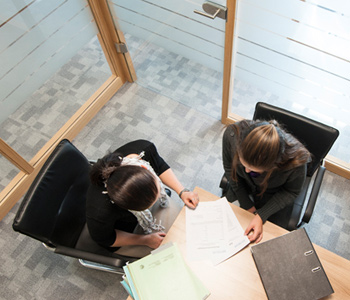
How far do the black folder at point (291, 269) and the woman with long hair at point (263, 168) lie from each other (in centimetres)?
9

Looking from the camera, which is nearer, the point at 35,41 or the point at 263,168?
the point at 263,168

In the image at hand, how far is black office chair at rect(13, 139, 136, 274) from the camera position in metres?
1.41

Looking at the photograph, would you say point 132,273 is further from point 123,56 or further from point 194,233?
point 123,56

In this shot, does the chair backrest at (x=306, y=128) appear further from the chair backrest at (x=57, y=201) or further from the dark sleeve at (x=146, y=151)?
the chair backrest at (x=57, y=201)

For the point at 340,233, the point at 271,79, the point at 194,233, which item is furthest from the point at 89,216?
the point at 340,233

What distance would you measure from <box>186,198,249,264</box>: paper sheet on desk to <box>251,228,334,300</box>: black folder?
98mm

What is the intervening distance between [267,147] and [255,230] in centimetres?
41

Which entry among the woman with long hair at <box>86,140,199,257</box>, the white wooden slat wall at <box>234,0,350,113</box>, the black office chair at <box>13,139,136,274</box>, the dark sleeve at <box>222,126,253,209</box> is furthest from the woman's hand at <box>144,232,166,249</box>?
the white wooden slat wall at <box>234,0,350,113</box>

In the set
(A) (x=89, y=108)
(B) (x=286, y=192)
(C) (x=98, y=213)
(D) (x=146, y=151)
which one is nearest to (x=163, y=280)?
(C) (x=98, y=213)

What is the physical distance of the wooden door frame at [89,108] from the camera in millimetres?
2359

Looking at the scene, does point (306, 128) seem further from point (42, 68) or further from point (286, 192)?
point (42, 68)

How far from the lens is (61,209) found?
5.14 ft

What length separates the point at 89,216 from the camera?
1413 mm

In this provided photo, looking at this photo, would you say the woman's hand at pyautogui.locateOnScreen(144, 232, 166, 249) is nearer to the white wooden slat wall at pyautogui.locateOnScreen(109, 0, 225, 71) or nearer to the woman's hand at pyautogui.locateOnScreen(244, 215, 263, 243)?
the woman's hand at pyautogui.locateOnScreen(244, 215, 263, 243)
